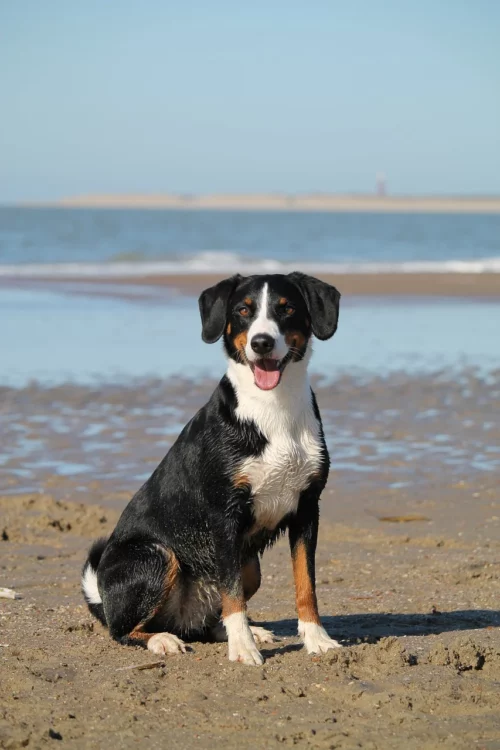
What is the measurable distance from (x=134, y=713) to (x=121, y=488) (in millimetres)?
4276

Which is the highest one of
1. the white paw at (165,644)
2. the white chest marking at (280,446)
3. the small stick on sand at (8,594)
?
the white chest marking at (280,446)

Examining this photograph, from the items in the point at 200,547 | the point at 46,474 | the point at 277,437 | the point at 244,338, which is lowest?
the point at 46,474

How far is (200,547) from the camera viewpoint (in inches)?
193

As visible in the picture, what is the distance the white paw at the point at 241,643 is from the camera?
15.2 feet

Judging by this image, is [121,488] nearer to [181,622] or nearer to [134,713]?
[181,622]

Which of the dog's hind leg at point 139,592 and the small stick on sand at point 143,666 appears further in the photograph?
the dog's hind leg at point 139,592

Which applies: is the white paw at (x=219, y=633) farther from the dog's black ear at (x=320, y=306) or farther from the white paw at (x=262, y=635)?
the dog's black ear at (x=320, y=306)

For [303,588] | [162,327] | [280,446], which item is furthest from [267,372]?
[162,327]

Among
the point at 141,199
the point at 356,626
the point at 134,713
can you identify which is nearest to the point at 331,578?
the point at 356,626

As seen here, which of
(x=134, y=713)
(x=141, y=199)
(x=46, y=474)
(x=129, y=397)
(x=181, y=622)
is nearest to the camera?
(x=134, y=713)

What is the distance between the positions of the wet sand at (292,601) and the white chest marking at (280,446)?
0.72 metres

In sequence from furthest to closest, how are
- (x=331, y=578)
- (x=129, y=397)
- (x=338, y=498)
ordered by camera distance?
(x=129, y=397) < (x=338, y=498) < (x=331, y=578)

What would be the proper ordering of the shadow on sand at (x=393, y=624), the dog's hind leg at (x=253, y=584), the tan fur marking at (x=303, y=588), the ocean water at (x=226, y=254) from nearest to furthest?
the tan fur marking at (x=303, y=588)
the dog's hind leg at (x=253, y=584)
the shadow on sand at (x=393, y=624)
the ocean water at (x=226, y=254)

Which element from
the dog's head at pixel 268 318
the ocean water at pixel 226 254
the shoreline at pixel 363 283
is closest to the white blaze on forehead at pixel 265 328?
the dog's head at pixel 268 318
